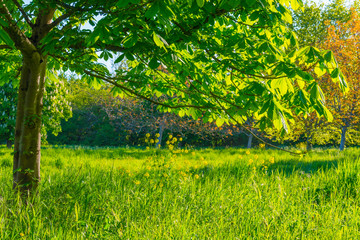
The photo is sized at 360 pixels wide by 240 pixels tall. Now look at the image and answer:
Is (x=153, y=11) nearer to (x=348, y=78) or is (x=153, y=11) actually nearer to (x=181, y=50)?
(x=181, y=50)

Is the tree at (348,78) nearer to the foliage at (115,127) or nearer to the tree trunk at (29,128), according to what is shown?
the foliage at (115,127)

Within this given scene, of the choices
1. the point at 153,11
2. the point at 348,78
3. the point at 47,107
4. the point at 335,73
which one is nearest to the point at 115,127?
the point at 47,107

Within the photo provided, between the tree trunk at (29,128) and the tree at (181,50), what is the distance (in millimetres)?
11

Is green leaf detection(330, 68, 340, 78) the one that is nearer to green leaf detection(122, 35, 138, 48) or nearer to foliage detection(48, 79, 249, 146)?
green leaf detection(122, 35, 138, 48)

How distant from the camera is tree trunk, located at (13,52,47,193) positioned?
311 cm

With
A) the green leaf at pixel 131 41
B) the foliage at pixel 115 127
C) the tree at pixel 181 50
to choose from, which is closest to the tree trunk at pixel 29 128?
the tree at pixel 181 50

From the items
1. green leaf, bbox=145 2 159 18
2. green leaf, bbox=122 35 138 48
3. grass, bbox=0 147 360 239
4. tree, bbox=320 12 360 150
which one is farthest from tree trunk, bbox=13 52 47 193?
tree, bbox=320 12 360 150

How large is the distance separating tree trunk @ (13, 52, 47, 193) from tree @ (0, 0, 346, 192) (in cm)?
1

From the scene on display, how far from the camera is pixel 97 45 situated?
2736mm

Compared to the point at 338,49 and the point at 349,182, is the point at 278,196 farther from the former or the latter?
the point at 338,49

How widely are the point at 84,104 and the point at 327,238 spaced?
21.8m

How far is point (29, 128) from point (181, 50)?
188 centimetres

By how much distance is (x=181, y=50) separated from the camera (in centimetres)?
275

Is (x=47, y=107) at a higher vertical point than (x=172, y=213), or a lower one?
higher
